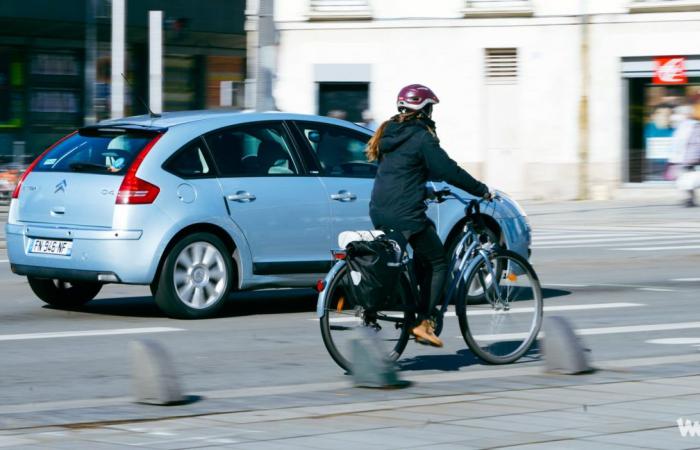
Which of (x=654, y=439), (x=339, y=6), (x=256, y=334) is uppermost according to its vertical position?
(x=339, y=6)

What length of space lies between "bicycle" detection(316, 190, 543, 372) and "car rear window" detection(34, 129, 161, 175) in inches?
116

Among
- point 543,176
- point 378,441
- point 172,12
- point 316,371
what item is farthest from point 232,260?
point 172,12

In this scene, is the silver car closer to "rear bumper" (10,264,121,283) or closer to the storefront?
"rear bumper" (10,264,121,283)

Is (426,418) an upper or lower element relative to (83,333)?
lower

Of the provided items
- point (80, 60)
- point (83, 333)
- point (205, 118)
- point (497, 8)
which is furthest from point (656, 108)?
point (83, 333)

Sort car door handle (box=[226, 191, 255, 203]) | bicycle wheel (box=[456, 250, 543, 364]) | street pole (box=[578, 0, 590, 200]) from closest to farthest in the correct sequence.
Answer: bicycle wheel (box=[456, 250, 543, 364])
car door handle (box=[226, 191, 255, 203])
street pole (box=[578, 0, 590, 200])

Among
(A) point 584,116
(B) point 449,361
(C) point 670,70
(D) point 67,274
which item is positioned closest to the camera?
(B) point 449,361

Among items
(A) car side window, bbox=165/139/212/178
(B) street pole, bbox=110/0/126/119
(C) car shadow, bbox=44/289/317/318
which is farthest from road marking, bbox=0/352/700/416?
(B) street pole, bbox=110/0/126/119

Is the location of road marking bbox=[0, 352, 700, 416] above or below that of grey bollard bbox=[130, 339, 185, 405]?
below

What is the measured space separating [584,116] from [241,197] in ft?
67.2

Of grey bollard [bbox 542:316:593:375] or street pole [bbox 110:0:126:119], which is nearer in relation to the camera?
grey bollard [bbox 542:316:593:375]

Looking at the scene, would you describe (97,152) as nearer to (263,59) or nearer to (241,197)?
(241,197)

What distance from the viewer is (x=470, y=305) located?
8.74m

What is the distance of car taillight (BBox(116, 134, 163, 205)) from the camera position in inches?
421
